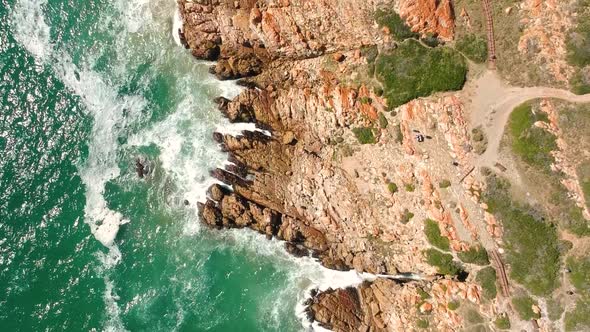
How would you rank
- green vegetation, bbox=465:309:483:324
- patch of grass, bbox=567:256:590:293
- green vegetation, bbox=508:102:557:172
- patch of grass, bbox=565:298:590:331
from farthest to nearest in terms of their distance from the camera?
green vegetation, bbox=465:309:483:324
green vegetation, bbox=508:102:557:172
patch of grass, bbox=565:298:590:331
patch of grass, bbox=567:256:590:293

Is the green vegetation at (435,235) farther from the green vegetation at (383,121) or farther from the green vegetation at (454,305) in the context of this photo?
the green vegetation at (383,121)

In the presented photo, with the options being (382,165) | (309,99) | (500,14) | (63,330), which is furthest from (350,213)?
(63,330)

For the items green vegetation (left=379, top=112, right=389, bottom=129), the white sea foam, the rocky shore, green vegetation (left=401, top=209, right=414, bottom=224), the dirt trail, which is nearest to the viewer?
the dirt trail

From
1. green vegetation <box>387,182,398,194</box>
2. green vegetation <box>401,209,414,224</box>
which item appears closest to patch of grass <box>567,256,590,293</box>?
green vegetation <box>401,209,414,224</box>

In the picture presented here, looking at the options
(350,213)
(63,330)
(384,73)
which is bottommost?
(63,330)

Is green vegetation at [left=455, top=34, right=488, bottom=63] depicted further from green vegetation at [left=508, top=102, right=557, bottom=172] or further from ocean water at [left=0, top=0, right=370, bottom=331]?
ocean water at [left=0, top=0, right=370, bottom=331]

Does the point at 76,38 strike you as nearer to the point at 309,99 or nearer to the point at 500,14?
the point at 309,99
